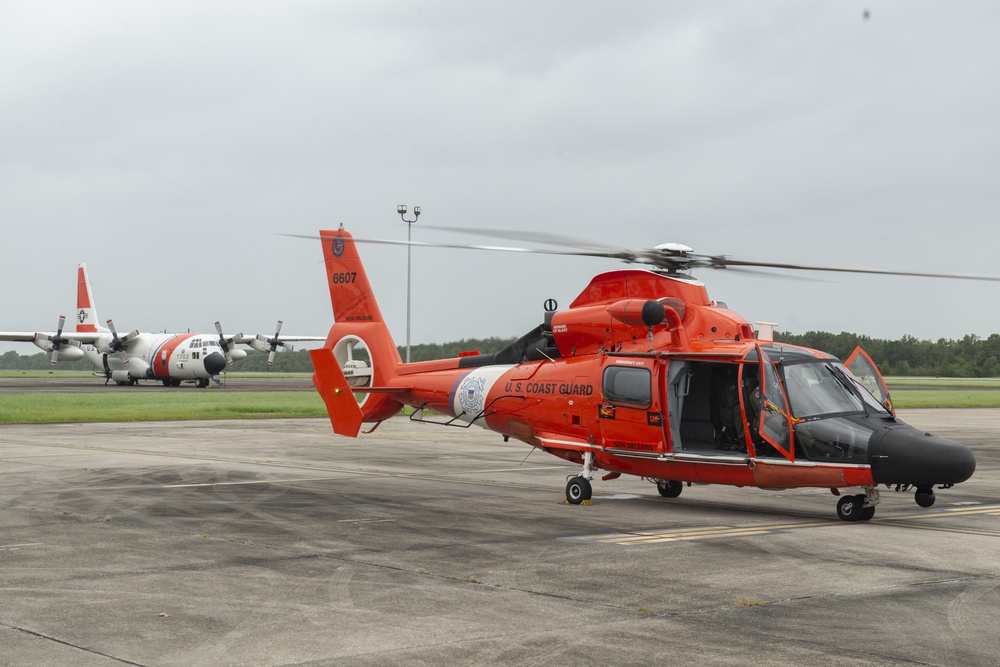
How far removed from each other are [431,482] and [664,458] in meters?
5.63

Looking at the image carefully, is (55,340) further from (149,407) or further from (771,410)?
(771,410)

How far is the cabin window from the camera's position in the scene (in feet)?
46.8

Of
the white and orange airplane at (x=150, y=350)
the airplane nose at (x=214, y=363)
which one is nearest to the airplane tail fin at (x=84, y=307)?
the white and orange airplane at (x=150, y=350)

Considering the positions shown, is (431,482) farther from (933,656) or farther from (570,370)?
(933,656)

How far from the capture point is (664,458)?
13977 mm

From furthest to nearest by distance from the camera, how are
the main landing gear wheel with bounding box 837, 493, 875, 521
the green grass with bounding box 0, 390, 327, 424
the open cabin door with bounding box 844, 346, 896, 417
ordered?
the green grass with bounding box 0, 390, 327, 424, the open cabin door with bounding box 844, 346, 896, 417, the main landing gear wheel with bounding box 837, 493, 875, 521

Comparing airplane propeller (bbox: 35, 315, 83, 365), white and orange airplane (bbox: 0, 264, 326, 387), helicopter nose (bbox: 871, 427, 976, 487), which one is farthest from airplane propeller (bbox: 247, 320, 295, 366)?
helicopter nose (bbox: 871, 427, 976, 487)

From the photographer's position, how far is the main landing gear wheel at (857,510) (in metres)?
13.3

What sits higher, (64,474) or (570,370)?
(570,370)

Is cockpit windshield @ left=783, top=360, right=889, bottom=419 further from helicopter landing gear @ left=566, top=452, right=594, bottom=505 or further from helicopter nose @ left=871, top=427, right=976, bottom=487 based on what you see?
helicopter landing gear @ left=566, top=452, right=594, bottom=505

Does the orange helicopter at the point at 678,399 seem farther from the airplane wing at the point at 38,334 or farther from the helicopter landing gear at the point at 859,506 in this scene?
the airplane wing at the point at 38,334

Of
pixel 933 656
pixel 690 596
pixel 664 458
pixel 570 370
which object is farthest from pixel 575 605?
pixel 570 370

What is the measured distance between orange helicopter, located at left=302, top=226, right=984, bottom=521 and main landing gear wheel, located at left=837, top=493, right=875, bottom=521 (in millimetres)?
19

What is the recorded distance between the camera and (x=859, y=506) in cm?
1332
